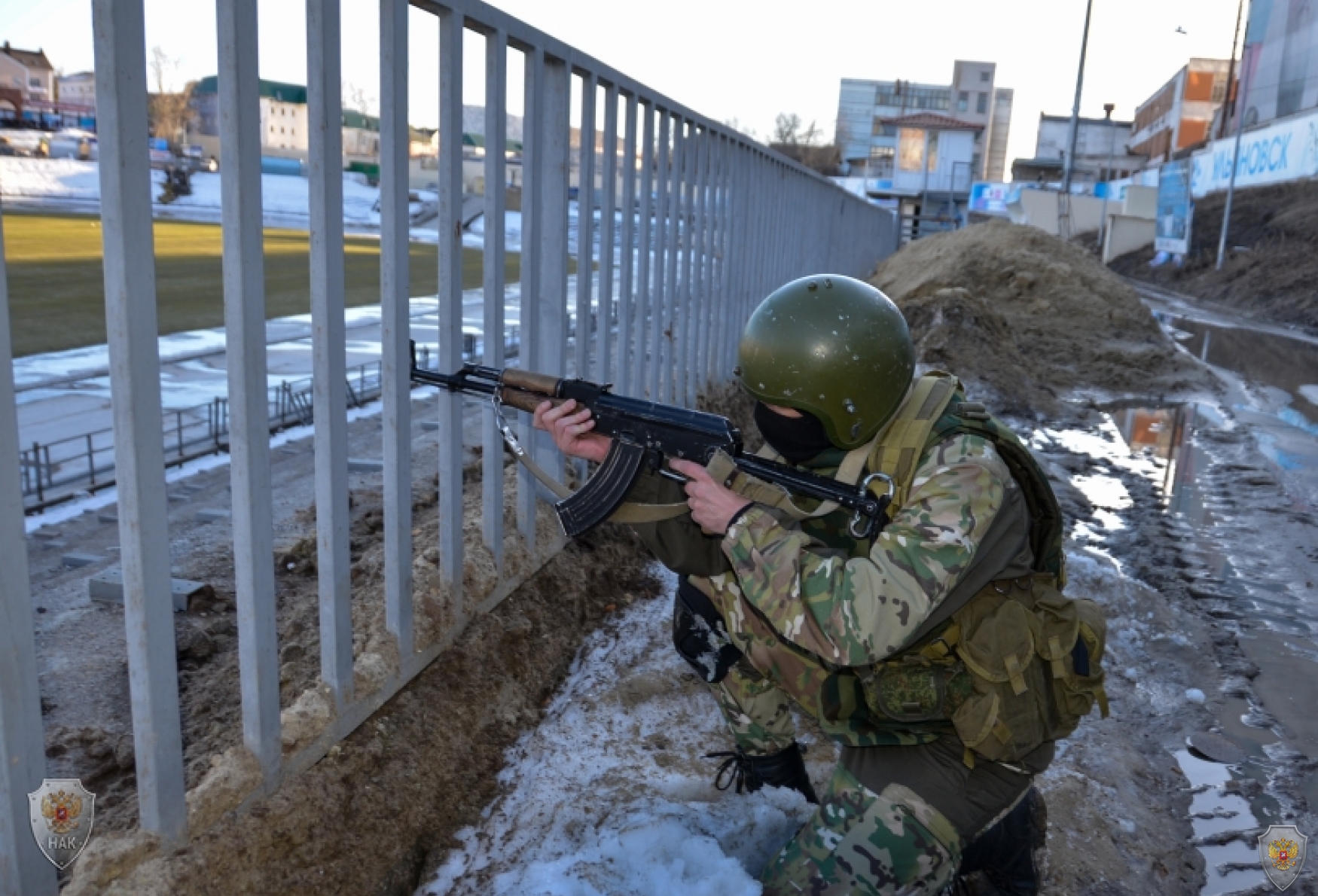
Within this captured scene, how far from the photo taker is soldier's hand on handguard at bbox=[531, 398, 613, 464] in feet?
9.09

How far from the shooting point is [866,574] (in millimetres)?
2156

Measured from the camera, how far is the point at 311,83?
231 cm

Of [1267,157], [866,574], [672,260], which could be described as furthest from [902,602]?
[1267,157]

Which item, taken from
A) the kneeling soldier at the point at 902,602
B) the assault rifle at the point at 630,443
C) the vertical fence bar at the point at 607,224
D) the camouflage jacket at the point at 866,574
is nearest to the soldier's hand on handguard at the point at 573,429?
the assault rifle at the point at 630,443

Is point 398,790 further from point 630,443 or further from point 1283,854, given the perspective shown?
point 1283,854

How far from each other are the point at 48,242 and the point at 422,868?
29142mm

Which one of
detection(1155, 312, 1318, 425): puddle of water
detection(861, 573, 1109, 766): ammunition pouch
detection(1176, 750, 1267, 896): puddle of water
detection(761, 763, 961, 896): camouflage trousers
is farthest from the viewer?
detection(1155, 312, 1318, 425): puddle of water

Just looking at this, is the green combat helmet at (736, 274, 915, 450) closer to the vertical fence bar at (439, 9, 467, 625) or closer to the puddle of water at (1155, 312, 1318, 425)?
the vertical fence bar at (439, 9, 467, 625)

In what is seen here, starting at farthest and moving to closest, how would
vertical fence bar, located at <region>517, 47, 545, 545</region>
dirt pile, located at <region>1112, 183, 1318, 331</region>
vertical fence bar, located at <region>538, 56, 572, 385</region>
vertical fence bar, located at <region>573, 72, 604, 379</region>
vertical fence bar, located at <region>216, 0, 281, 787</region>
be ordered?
dirt pile, located at <region>1112, 183, 1318, 331</region>
vertical fence bar, located at <region>573, 72, 604, 379</region>
vertical fence bar, located at <region>538, 56, 572, 385</region>
vertical fence bar, located at <region>517, 47, 545, 545</region>
vertical fence bar, located at <region>216, 0, 281, 787</region>

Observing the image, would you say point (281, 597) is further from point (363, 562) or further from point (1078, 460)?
point (1078, 460)

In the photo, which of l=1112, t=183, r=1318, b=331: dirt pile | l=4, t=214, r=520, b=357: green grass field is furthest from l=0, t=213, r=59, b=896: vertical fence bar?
l=1112, t=183, r=1318, b=331: dirt pile

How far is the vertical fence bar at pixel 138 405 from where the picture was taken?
1.76 metres

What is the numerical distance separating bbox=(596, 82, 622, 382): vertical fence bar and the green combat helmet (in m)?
1.94

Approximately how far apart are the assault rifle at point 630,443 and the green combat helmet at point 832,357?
13 cm
